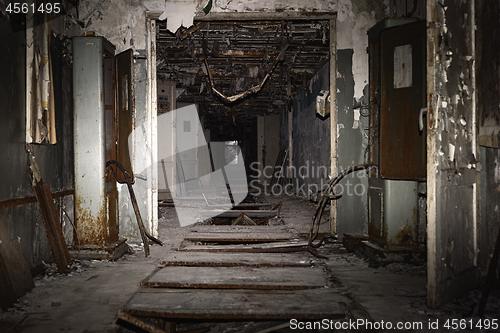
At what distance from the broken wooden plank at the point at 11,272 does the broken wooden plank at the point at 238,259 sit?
108 centimetres

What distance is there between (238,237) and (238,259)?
89 cm

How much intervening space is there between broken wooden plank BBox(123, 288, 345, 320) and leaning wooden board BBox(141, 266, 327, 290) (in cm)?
8

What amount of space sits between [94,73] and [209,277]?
91.7 inches

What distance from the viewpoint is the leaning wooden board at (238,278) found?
99.5 inches

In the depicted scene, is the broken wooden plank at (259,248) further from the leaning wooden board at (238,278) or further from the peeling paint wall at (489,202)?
the peeling paint wall at (489,202)

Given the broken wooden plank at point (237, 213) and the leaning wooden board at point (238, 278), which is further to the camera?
the broken wooden plank at point (237, 213)

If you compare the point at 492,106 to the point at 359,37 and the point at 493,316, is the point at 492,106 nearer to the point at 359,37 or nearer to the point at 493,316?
the point at 493,316

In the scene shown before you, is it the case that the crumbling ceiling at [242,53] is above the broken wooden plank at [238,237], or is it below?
above

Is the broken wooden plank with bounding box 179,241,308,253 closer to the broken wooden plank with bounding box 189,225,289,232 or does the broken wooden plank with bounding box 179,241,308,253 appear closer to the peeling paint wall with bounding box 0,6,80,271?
the broken wooden plank with bounding box 189,225,289,232

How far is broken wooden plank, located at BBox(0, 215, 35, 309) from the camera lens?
220cm

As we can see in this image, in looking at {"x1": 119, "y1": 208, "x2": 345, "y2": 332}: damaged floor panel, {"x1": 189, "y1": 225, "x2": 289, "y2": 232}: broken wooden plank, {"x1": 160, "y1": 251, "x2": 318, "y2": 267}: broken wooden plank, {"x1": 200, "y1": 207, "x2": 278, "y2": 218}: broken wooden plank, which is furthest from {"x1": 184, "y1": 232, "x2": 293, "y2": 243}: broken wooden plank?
{"x1": 200, "y1": 207, "x2": 278, "y2": 218}: broken wooden plank

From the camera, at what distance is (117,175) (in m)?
3.82

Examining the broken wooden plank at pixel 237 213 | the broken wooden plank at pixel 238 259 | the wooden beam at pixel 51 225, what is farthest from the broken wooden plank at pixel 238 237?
the broken wooden plank at pixel 237 213

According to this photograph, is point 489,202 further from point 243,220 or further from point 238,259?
point 243,220
